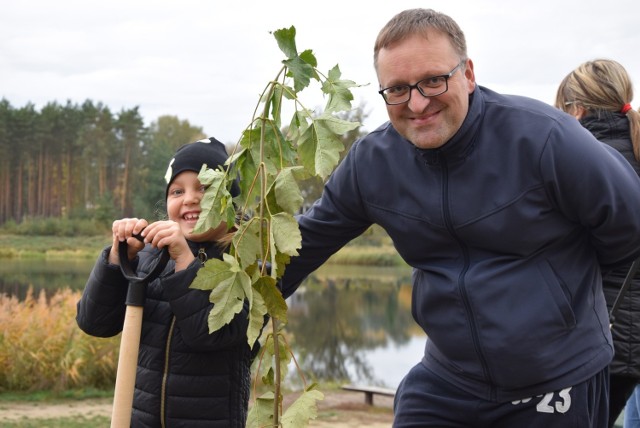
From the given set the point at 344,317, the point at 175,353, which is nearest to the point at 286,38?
the point at 175,353

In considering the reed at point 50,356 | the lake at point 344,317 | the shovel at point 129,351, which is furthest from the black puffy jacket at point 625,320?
the reed at point 50,356

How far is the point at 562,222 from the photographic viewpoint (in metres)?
2.38

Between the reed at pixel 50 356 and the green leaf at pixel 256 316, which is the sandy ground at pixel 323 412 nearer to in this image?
the reed at pixel 50 356

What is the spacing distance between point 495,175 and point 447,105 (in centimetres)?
25

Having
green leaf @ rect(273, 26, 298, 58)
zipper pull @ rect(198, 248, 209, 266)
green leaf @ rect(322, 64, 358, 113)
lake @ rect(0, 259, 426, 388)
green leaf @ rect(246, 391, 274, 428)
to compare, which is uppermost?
green leaf @ rect(273, 26, 298, 58)

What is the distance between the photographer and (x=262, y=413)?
8.02ft

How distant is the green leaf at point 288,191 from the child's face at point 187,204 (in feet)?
2.01

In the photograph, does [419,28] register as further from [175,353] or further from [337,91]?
[175,353]

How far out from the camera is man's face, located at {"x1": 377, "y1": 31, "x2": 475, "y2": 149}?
2.32 meters

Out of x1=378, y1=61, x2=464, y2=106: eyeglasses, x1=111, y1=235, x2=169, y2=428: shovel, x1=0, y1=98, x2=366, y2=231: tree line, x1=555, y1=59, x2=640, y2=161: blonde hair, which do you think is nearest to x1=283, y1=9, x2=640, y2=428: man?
x1=378, y1=61, x2=464, y2=106: eyeglasses

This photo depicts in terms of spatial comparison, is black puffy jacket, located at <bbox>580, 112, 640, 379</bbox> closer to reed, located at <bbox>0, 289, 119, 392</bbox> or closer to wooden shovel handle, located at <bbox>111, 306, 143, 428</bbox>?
wooden shovel handle, located at <bbox>111, 306, 143, 428</bbox>

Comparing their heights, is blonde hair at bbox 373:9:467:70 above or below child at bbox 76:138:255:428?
above

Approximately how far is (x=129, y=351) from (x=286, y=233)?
616 millimetres

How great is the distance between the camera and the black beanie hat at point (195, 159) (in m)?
2.99
